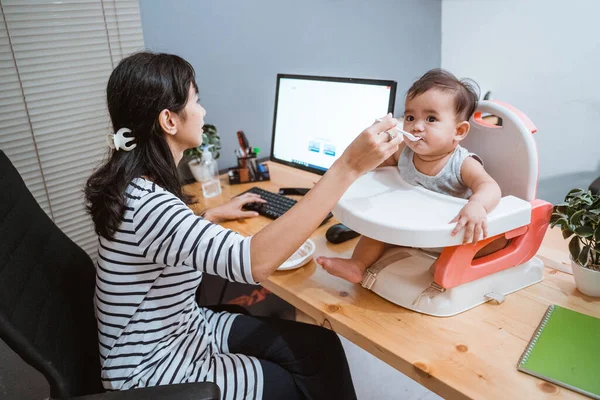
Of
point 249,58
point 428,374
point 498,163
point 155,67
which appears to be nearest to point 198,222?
point 155,67

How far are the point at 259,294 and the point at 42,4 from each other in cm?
136

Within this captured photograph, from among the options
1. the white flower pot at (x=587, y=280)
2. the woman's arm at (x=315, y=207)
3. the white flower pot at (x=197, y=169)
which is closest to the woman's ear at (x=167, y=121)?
the woman's arm at (x=315, y=207)

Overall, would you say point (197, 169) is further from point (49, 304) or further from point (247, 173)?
point (49, 304)

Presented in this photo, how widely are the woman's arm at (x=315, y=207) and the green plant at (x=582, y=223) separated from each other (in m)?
0.40

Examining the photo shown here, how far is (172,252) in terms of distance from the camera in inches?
34.3

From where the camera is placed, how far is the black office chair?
0.79 metres

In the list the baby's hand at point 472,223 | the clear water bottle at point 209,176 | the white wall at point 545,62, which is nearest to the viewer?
the baby's hand at point 472,223

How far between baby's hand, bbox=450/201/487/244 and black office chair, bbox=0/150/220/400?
1.82 feet

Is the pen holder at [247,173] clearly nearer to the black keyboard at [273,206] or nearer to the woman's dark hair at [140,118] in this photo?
the black keyboard at [273,206]

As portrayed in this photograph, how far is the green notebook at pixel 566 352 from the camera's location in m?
0.74

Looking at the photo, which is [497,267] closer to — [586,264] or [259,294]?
[586,264]

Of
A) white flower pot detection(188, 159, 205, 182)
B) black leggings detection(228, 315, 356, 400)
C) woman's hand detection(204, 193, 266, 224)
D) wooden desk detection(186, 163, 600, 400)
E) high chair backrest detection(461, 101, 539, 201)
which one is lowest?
black leggings detection(228, 315, 356, 400)

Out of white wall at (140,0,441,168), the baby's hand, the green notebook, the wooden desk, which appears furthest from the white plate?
white wall at (140,0,441,168)

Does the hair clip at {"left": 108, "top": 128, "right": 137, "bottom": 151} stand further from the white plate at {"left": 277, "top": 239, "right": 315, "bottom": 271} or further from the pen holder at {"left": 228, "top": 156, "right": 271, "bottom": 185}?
the pen holder at {"left": 228, "top": 156, "right": 271, "bottom": 185}
